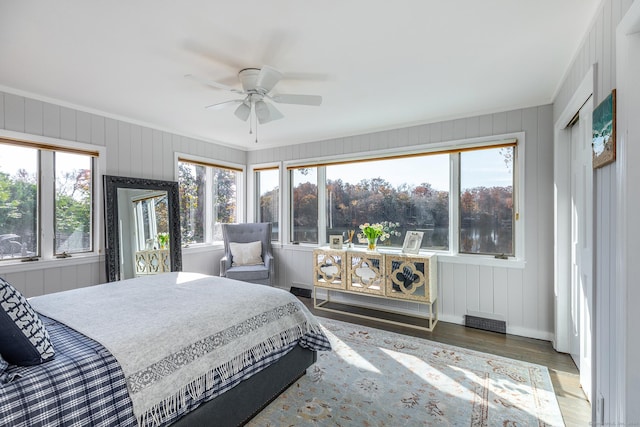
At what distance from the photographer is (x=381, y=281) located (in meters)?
3.78

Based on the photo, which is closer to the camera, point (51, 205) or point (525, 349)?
point (525, 349)

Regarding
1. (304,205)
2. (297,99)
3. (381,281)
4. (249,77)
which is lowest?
(381,281)

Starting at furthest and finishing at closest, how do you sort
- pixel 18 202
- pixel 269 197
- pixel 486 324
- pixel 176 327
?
1. pixel 269 197
2. pixel 486 324
3. pixel 18 202
4. pixel 176 327

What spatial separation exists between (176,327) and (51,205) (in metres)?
2.58

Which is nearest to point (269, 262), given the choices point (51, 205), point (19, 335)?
point (51, 205)

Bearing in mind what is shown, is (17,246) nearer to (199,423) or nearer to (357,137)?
(199,423)

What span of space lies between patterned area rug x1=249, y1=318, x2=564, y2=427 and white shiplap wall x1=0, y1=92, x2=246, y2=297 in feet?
8.83

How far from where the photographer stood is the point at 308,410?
2098 millimetres

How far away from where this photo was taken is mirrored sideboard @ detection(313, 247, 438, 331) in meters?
3.57

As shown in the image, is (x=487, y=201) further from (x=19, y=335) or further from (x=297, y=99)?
(x=19, y=335)

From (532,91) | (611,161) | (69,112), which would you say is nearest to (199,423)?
(611,161)

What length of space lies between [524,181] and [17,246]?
521 centimetres

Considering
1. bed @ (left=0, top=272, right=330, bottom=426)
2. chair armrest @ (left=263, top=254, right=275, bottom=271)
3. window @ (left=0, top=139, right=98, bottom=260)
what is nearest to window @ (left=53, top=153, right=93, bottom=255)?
window @ (left=0, top=139, right=98, bottom=260)

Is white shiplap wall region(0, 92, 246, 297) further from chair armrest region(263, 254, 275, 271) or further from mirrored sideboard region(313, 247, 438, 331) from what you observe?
mirrored sideboard region(313, 247, 438, 331)
